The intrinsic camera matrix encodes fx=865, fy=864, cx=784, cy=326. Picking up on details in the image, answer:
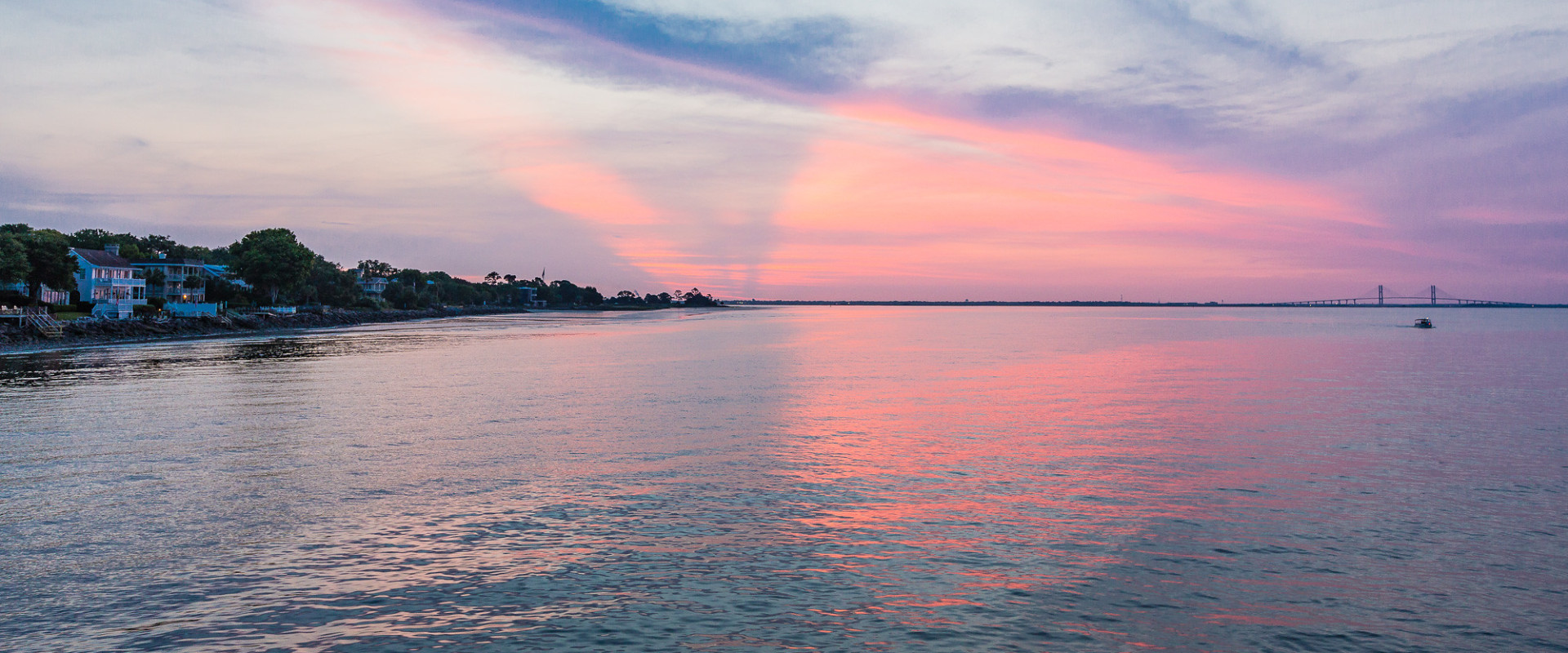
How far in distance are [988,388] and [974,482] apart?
2515cm

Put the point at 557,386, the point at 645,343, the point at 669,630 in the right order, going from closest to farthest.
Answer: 1. the point at 669,630
2. the point at 557,386
3. the point at 645,343

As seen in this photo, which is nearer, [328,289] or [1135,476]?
[1135,476]

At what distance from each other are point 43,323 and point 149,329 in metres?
Result: 12.1

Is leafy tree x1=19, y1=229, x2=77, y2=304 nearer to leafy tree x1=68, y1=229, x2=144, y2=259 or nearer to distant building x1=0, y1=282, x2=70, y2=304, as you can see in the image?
distant building x1=0, y1=282, x2=70, y2=304

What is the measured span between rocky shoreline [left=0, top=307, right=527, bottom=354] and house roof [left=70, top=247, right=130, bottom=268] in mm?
18074

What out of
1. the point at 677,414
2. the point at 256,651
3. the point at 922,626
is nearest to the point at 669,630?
the point at 922,626

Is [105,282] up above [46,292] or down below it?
above

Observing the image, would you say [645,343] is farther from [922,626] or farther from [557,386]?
[922,626]

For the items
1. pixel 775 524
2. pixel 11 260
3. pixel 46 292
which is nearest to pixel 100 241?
pixel 46 292

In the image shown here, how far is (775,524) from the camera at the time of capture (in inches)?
644

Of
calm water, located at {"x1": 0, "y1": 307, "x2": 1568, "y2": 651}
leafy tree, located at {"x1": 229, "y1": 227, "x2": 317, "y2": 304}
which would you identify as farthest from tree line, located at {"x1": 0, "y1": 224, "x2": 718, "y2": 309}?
calm water, located at {"x1": 0, "y1": 307, "x2": 1568, "y2": 651}

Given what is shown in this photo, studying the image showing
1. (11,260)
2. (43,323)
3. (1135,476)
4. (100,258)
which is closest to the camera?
(1135,476)

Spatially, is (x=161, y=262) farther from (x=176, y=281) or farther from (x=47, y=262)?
(x=47, y=262)

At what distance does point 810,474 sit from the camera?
21484mm
